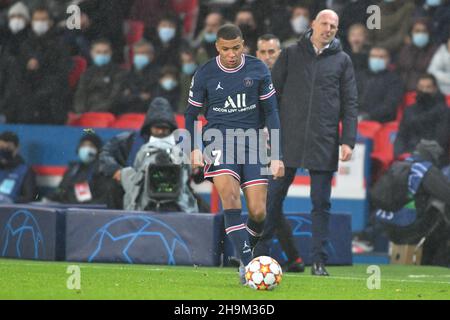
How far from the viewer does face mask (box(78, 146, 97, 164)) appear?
48.5 ft

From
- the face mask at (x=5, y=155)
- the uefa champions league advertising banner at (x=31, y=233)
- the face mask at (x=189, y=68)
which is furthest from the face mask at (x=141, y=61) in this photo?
the uefa champions league advertising banner at (x=31, y=233)

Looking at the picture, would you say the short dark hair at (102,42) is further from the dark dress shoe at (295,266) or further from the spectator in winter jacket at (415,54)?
the dark dress shoe at (295,266)

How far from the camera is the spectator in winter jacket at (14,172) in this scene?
14891 mm

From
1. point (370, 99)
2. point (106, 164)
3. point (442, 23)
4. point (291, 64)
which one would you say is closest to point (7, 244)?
point (106, 164)

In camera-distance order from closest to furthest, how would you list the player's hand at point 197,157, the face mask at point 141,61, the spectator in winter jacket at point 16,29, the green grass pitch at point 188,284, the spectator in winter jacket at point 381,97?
1. the green grass pitch at point 188,284
2. the player's hand at point 197,157
3. the spectator in winter jacket at point 381,97
4. the face mask at point 141,61
5. the spectator in winter jacket at point 16,29

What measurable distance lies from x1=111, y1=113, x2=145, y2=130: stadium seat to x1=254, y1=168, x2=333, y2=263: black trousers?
450 centimetres

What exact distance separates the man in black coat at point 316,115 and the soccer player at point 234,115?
82 cm

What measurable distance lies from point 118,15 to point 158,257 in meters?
6.06

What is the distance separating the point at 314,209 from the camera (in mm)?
10453

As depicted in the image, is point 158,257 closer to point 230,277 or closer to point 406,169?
point 230,277

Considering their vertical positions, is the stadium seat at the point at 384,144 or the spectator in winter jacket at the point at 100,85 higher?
the spectator in winter jacket at the point at 100,85

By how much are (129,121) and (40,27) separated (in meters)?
2.38

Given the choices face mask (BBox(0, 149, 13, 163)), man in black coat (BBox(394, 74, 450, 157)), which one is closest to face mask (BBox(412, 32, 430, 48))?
man in black coat (BBox(394, 74, 450, 157))
